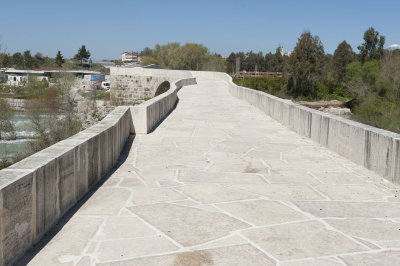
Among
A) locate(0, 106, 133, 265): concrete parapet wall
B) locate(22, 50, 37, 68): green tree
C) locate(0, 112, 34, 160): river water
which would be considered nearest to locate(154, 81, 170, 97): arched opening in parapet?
locate(0, 112, 34, 160): river water

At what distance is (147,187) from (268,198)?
148cm

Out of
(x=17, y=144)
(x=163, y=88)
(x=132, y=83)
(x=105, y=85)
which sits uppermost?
(x=132, y=83)

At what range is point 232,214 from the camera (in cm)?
449

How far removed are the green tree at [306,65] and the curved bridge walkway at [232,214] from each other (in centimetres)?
5118

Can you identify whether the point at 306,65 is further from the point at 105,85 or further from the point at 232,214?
the point at 232,214

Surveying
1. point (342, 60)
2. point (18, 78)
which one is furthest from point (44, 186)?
point (18, 78)

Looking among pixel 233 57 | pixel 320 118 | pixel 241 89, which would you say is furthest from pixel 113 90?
pixel 233 57

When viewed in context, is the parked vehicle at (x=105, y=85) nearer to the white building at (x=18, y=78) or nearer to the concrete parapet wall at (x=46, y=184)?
the white building at (x=18, y=78)

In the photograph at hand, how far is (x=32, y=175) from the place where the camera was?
3.49 m

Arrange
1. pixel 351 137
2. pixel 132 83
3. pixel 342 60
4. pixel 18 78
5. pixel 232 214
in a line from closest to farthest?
pixel 232 214 < pixel 351 137 < pixel 132 83 < pixel 342 60 < pixel 18 78

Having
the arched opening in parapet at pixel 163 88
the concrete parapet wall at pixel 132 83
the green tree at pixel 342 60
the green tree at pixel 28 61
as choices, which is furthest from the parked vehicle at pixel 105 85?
the arched opening in parapet at pixel 163 88

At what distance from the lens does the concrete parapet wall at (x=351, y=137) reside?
591 cm

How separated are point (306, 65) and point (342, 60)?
45.1 feet

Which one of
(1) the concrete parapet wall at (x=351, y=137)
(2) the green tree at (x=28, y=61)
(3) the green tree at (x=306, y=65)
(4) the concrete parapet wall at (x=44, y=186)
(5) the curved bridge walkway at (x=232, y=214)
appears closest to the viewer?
(4) the concrete parapet wall at (x=44, y=186)
